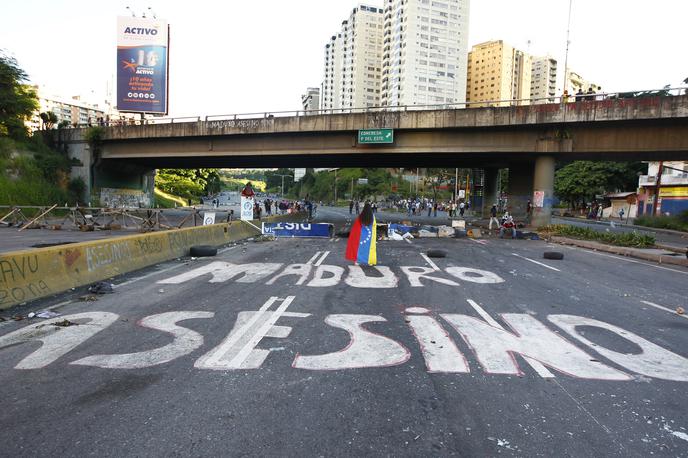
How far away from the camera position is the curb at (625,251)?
15.3m

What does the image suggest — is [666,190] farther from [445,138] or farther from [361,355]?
[361,355]

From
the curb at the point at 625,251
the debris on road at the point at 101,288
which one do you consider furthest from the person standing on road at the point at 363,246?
the curb at the point at 625,251

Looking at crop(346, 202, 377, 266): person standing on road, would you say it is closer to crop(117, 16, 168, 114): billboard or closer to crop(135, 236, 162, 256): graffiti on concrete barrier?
crop(135, 236, 162, 256): graffiti on concrete barrier

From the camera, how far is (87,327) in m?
6.00

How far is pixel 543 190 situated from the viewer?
28062 mm

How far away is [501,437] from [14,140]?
45.6 m

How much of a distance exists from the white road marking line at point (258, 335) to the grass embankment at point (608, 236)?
18.1 metres

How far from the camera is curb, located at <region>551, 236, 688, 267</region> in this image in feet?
50.2

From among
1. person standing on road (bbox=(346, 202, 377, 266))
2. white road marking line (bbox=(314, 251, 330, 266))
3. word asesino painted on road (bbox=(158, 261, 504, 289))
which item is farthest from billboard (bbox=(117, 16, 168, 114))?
person standing on road (bbox=(346, 202, 377, 266))

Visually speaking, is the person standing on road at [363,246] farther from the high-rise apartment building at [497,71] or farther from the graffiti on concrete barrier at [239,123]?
the high-rise apartment building at [497,71]

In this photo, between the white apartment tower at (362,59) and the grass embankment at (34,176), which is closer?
the grass embankment at (34,176)

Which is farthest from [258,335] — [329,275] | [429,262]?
[429,262]

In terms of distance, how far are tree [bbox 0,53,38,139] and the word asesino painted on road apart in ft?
114

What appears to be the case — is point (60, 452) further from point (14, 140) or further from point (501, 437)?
point (14, 140)
